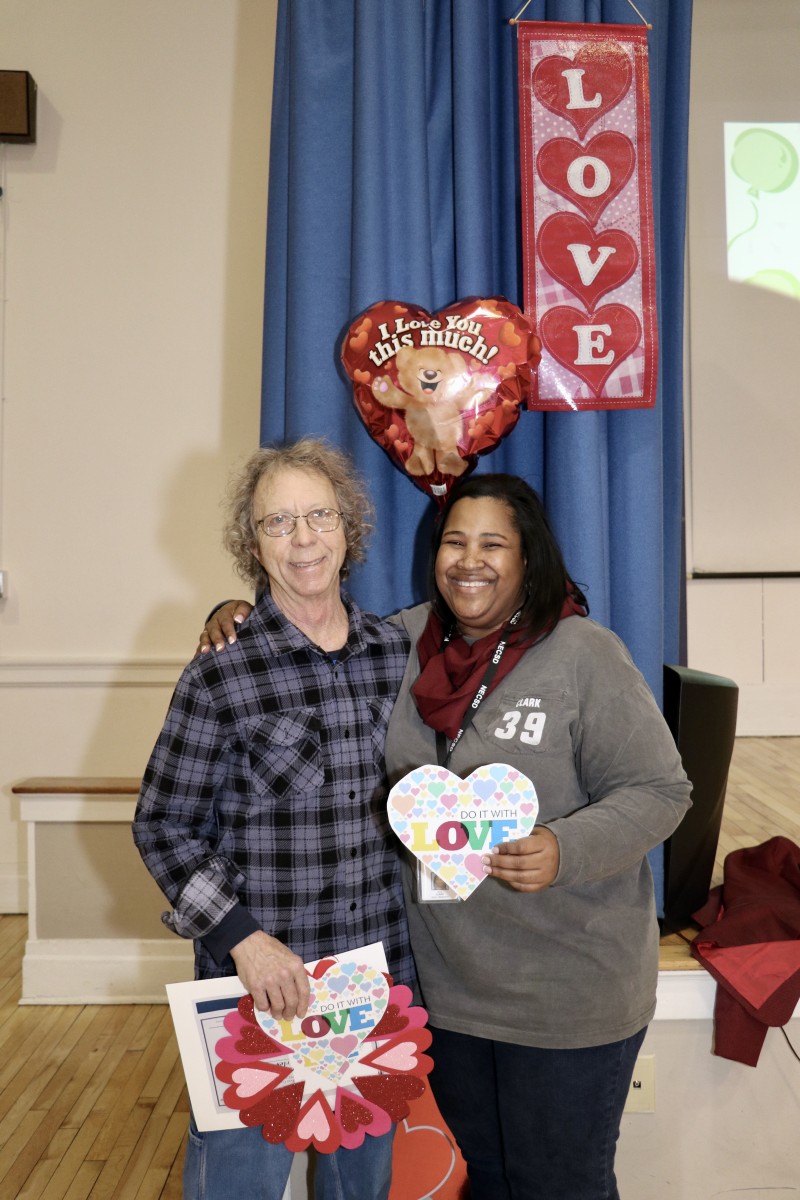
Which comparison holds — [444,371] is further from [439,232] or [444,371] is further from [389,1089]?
[389,1089]

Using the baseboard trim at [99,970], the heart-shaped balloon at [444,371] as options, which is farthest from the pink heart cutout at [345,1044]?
the baseboard trim at [99,970]

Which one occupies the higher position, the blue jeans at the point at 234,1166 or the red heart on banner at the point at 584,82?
the red heart on banner at the point at 584,82

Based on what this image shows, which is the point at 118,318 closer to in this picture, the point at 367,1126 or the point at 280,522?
the point at 280,522

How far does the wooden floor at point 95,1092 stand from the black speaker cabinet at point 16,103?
2967 millimetres

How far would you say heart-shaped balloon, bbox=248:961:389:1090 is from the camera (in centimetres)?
141

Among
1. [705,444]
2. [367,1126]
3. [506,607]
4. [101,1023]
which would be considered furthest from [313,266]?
[705,444]

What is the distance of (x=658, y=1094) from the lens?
2078 millimetres

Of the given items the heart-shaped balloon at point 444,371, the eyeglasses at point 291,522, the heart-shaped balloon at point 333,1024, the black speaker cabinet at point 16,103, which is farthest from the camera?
the black speaker cabinet at point 16,103

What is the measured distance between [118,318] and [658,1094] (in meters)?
3.17

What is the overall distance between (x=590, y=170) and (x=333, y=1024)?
5.41ft

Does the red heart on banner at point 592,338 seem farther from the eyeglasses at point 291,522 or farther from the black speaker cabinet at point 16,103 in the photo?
the black speaker cabinet at point 16,103

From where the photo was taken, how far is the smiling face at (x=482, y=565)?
1.53 m

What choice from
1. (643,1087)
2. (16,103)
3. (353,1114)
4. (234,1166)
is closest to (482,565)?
(353,1114)

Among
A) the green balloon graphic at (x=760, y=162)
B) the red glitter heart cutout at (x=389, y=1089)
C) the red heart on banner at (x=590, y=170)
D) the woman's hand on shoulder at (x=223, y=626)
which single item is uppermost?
the green balloon graphic at (x=760, y=162)
